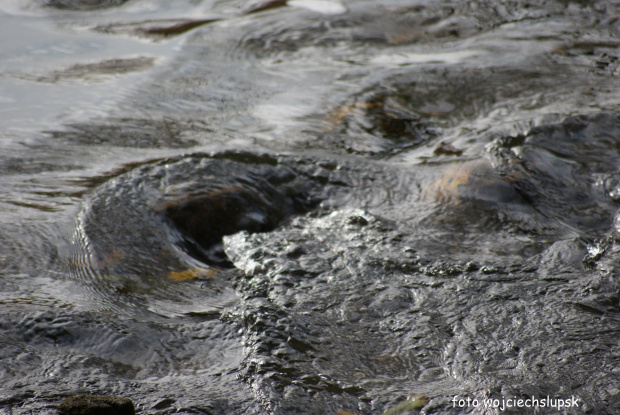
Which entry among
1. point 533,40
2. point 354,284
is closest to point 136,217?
point 354,284

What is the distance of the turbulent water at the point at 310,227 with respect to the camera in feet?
6.08

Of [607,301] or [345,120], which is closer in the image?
[607,301]

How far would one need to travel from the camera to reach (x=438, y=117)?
435cm

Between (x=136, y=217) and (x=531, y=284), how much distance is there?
73.6 inches

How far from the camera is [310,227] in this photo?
293cm

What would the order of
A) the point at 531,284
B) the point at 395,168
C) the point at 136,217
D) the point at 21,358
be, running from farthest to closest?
the point at 395,168, the point at 136,217, the point at 531,284, the point at 21,358

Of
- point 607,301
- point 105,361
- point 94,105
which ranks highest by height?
point 94,105

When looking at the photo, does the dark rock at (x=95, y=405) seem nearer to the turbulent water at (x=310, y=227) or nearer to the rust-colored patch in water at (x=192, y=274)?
the turbulent water at (x=310, y=227)

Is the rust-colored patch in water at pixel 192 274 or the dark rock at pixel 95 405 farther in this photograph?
the rust-colored patch in water at pixel 192 274

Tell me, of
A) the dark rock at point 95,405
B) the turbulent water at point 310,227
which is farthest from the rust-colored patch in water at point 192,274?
the dark rock at point 95,405

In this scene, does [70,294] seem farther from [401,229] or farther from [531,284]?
[531,284]

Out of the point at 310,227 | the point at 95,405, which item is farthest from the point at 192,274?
the point at 95,405

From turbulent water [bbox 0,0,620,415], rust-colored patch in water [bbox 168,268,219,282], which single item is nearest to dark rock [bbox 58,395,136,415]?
turbulent water [bbox 0,0,620,415]

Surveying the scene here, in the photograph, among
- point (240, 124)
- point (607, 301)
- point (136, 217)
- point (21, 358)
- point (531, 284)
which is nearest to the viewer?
point (21, 358)
